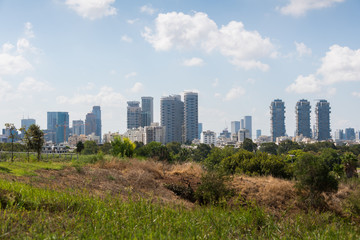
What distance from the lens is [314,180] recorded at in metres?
12.9

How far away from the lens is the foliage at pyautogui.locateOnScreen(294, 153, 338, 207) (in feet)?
42.2

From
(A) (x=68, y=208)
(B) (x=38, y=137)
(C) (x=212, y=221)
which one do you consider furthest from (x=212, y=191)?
(B) (x=38, y=137)

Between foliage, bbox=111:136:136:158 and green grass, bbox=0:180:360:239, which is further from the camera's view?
foliage, bbox=111:136:136:158

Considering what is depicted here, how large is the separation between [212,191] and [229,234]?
615 centimetres

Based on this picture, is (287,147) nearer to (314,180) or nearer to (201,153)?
(201,153)

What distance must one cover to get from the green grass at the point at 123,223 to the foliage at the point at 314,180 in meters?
6.20

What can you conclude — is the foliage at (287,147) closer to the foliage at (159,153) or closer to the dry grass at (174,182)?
the foliage at (159,153)

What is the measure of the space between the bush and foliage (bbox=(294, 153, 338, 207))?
3.31m

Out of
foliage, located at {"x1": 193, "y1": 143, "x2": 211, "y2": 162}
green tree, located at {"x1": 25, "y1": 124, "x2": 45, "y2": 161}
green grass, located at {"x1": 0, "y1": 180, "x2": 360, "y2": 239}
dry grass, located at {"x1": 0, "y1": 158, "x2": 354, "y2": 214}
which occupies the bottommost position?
foliage, located at {"x1": 193, "y1": 143, "x2": 211, "y2": 162}

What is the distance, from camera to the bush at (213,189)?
1110cm

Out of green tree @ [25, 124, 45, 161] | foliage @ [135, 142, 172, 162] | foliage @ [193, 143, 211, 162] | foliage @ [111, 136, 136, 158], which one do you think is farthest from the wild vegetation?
foliage @ [193, 143, 211, 162]

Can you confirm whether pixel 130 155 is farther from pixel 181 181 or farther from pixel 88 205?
pixel 88 205

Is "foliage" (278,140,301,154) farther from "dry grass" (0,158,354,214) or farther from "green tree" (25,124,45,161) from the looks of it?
"green tree" (25,124,45,161)

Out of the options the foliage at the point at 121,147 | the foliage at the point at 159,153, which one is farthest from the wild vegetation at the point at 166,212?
the foliage at the point at 159,153
